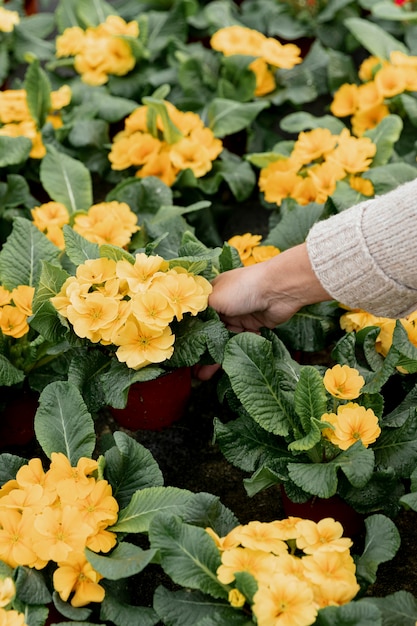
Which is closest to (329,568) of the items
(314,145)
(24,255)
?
(24,255)

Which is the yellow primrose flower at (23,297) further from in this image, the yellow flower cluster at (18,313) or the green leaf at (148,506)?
the green leaf at (148,506)

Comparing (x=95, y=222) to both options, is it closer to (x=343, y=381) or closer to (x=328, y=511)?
(x=343, y=381)

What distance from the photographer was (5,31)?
12.6 ft

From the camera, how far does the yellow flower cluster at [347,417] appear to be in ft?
6.32

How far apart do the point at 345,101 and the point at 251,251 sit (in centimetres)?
103

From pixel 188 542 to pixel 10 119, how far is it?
1948 millimetres

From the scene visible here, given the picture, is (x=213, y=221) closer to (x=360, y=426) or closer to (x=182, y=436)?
(x=182, y=436)

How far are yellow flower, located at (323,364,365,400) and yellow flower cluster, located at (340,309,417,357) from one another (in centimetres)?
24

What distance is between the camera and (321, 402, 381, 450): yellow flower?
193 centimetres

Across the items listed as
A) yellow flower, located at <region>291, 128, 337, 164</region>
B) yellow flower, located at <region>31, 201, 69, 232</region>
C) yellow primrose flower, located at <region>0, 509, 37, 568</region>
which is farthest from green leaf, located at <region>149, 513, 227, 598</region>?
yellow flower, located at <region>291, 128, 337, 164</region>

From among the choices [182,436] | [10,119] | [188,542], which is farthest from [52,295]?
[10,119]

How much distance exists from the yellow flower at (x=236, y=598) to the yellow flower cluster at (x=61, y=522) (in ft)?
0.87

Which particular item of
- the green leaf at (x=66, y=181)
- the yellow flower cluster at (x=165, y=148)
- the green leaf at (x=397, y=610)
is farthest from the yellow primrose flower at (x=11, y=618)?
the yellow flower cluster at (x=165, y=148)

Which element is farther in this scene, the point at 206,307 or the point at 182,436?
the point at 182,436
